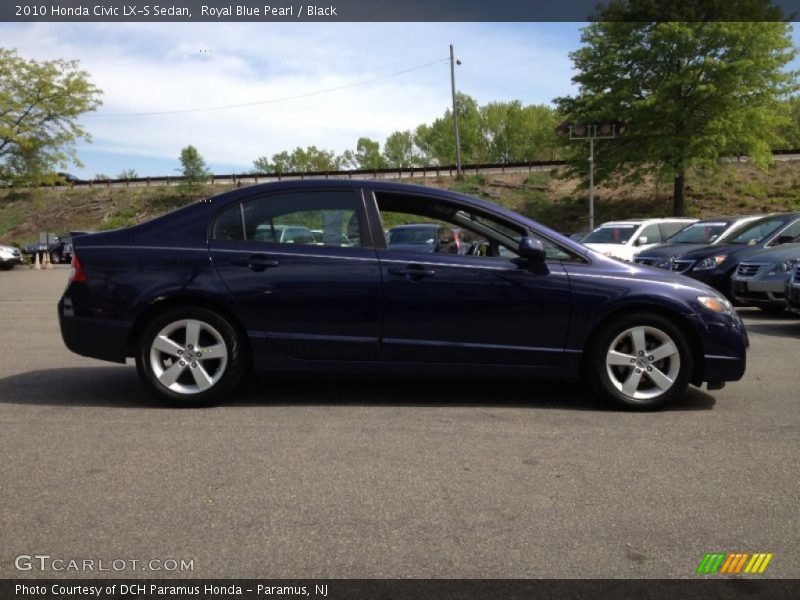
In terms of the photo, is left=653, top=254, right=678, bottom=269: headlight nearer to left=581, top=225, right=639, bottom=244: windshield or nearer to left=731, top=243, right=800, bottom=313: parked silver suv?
left=731, top=243, right=800, bottom=313: parked silver suv

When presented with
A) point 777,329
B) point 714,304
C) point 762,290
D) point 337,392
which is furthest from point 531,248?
point 762,290

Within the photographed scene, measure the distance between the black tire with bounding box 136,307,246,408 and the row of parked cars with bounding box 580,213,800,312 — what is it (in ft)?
14.9

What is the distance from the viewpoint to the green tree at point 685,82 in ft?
103

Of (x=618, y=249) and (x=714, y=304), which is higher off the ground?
(x=714, y=304)

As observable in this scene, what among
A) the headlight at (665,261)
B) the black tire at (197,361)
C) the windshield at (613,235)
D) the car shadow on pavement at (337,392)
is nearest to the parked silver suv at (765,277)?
the headlight at (665,261)

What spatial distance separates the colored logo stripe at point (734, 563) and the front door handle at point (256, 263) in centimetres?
339

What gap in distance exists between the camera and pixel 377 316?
5.32 m

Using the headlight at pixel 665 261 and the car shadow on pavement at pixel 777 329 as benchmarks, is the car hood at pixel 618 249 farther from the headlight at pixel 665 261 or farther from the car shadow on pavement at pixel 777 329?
the car shadow on pavement at pixel 777 329

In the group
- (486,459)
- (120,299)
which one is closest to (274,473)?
(486,459)

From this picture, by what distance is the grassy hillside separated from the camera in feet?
135

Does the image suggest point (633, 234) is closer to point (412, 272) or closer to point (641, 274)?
point (641, 274)

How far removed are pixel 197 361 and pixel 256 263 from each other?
79 centimetres

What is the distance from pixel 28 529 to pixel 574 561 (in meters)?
2.24
